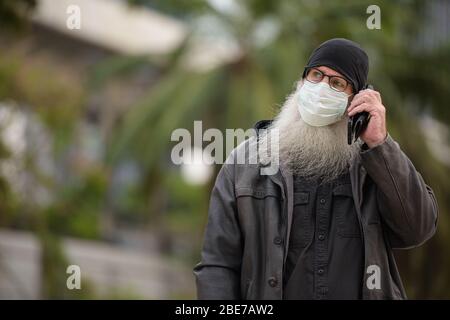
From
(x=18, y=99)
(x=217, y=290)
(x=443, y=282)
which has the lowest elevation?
(x=217, y=290)

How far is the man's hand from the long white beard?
0.60 ft

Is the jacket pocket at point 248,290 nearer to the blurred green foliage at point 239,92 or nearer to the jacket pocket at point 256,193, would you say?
the jacket pocket at point 256,193

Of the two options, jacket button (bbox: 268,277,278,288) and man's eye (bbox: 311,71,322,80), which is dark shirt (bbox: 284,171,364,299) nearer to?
jacket button (bbox: 268,277,278,288)

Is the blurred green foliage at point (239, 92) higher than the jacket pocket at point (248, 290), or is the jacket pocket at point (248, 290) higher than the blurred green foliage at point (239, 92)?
the blurred green foliage at point (239, 92)

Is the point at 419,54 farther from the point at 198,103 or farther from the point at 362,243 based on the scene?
the point at 362,243

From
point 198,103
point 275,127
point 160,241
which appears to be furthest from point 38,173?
point 275,127

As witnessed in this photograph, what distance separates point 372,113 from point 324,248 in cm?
54

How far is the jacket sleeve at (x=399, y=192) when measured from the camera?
11.7ft

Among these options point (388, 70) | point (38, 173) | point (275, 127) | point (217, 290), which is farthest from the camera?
point (388, 70)

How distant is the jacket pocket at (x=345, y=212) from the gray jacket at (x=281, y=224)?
4 cm

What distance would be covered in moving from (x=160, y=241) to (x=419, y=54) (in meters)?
10.9

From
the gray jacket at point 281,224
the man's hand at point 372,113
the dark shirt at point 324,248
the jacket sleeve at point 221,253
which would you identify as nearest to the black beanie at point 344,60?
the man's hand at point 372,113

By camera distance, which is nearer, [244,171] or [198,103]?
[244,171]

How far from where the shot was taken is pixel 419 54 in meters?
18.5
